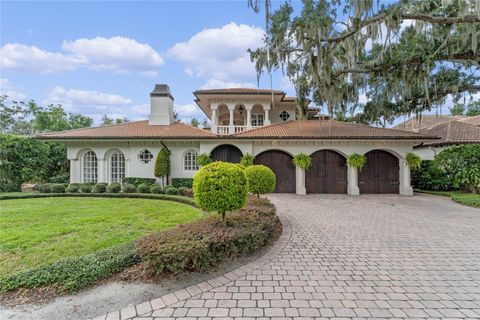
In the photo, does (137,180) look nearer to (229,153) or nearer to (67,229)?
(229,153)

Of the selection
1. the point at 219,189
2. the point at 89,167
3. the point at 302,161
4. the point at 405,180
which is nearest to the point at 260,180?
the point at 219,189

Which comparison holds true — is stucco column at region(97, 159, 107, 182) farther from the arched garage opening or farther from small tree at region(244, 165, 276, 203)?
small tree at region(244, 165, 276, 203)

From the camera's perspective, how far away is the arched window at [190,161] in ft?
50.4

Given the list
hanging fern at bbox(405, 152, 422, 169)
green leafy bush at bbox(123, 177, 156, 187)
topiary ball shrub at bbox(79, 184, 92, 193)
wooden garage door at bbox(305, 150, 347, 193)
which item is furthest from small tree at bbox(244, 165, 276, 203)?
topiary ball shrub at bbox(79, 184, 92, 193)

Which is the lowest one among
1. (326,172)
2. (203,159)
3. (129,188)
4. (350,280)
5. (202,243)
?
(350,280)

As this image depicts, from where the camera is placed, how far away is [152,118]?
17344mm

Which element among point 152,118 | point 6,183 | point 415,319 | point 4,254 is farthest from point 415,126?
point 6,183

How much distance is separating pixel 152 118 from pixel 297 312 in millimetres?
16959

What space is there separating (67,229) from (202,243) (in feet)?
14.7

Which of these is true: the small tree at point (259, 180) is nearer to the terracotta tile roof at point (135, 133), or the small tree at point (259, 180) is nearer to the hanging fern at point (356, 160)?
the terracotta tile roof at point (135, 133)

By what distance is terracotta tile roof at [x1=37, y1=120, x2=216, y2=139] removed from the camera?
14.3 meters

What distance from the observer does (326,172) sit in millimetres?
14414

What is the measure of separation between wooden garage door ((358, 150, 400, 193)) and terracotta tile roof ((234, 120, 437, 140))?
1.32 meters

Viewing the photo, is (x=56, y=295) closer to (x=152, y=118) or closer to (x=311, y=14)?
(x=311, y=14)
